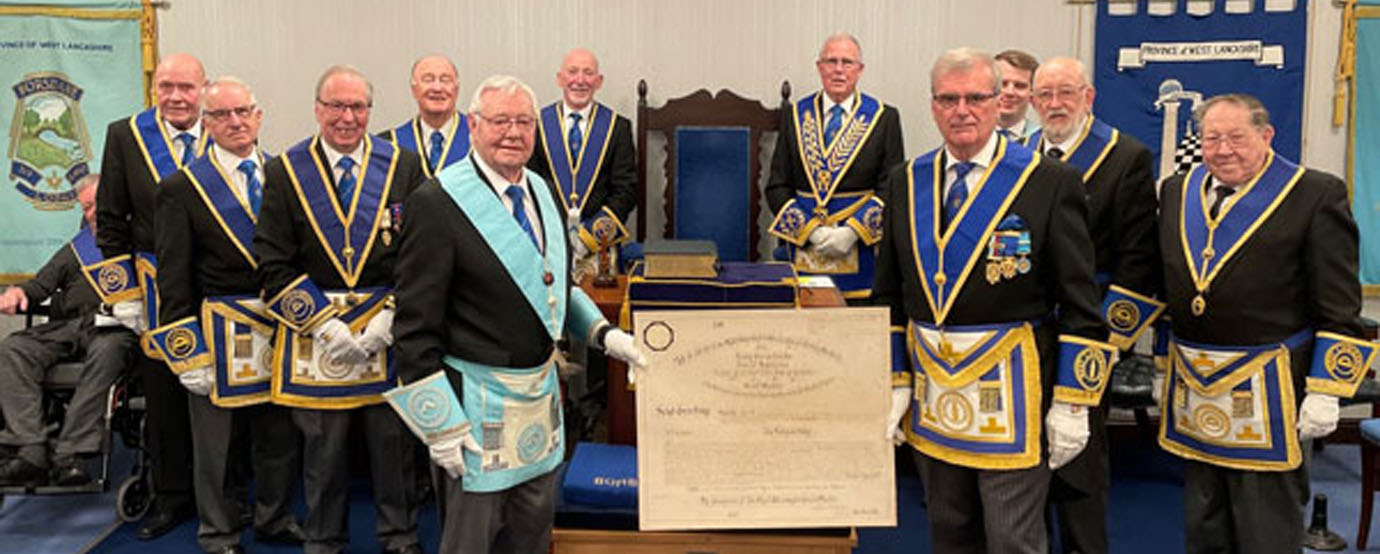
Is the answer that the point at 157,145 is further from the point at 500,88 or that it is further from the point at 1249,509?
the point at 1249,509

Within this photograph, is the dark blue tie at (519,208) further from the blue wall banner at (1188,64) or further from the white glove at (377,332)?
the blue wall banner at (1188,64)

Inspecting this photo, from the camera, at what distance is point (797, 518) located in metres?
2.64

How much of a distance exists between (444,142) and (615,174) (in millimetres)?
868

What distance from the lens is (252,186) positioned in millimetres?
3656

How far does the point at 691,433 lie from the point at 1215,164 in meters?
→ 1.53

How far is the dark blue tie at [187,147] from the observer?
405 cm

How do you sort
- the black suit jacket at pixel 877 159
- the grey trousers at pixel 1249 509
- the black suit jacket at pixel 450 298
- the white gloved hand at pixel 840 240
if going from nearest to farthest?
the black suit jacket at pixel 450 298 → the grey trousers at pixel 1249 509 → the white gloved hand at pixel 840 240 → the black suit jacket at pixel 877 159

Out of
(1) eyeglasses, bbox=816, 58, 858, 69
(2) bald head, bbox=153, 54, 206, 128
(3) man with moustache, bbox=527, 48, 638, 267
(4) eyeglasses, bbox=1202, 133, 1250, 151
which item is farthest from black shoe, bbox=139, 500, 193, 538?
(4) eyeglasses, bbox=1202, 133, 1250, 151

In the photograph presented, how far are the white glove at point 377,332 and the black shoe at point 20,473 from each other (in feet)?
5.00

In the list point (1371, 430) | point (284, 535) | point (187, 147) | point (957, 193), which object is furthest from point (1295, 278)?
point (187, 147)

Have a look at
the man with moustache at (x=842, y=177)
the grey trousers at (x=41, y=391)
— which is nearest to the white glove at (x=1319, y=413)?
the man with moustache at (x=842, y=177)

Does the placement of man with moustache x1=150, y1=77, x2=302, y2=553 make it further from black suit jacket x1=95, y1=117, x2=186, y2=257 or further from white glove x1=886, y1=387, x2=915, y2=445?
white glove x1=886, y1=387, x2=915, y2=445

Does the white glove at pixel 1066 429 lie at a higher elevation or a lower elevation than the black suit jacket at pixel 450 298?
lower

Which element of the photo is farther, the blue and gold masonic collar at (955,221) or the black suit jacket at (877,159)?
the black suit jacket at (877,159)
